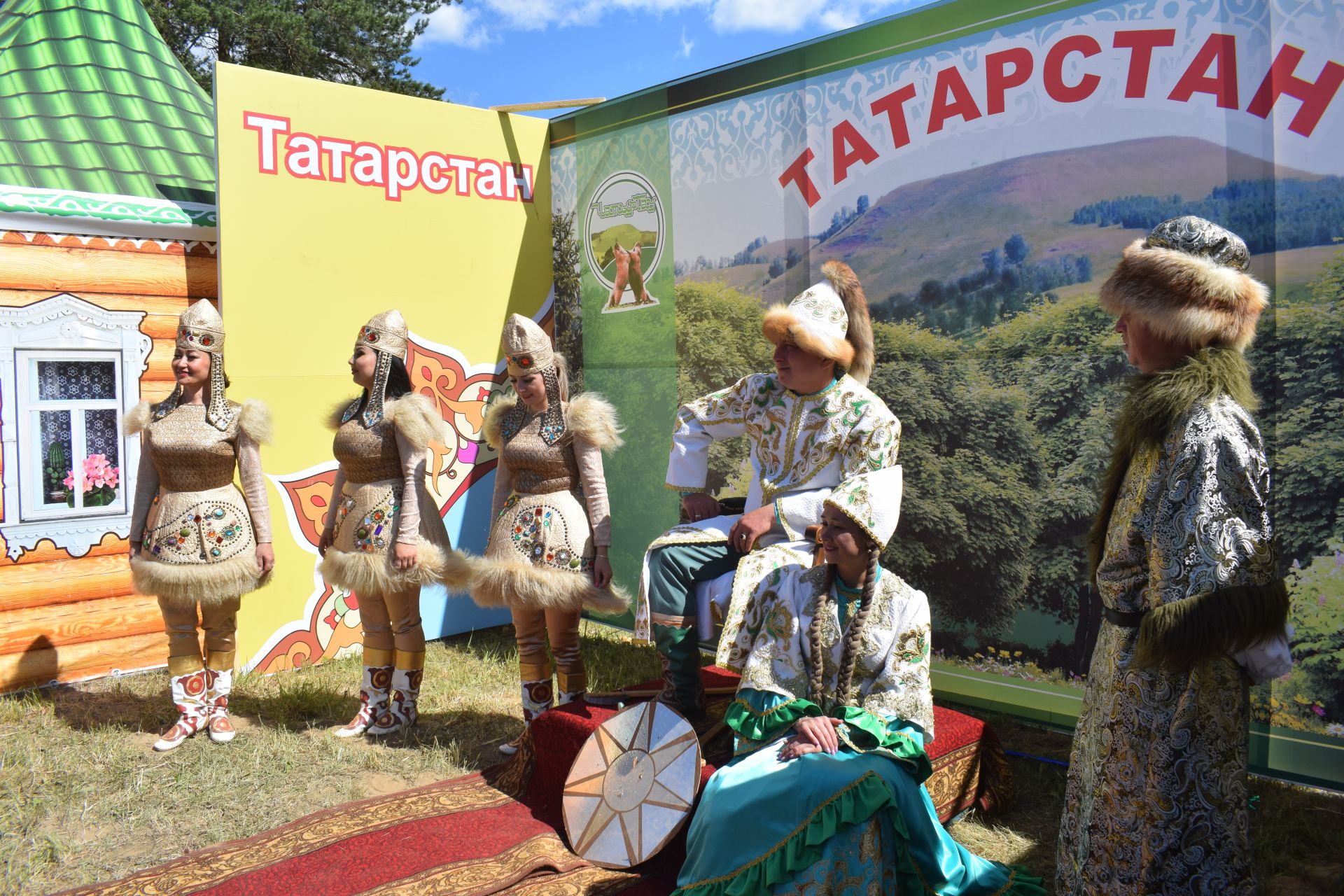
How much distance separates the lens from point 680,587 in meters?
3.77

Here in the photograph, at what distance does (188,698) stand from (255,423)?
60.4 inches

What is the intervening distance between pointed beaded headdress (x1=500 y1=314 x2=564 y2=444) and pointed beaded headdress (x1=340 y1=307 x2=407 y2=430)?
71 cm

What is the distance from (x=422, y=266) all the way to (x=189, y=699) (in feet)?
10.9

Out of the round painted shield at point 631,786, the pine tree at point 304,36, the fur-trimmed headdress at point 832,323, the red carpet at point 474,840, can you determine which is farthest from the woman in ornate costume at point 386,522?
the pine tree at point 304,36

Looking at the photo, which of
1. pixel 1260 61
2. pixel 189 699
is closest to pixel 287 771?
pixel 189 699

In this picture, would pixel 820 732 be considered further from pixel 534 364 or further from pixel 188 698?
pixel 188 698

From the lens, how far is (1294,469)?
4094 millimetres

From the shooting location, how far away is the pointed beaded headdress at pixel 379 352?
16.4ft

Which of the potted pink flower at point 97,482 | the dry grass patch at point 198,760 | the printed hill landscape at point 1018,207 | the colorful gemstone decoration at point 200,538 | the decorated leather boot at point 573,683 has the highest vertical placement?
the printed hill landscape at point 1018,207

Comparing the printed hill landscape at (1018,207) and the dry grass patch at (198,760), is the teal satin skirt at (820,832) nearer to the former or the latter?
the dry grass patch at (198,760)

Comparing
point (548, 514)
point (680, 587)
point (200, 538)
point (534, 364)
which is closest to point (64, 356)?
point (200, 538)

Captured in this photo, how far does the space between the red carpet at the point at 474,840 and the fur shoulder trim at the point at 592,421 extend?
1248mm

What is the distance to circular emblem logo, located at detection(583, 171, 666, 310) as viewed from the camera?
6.81 m

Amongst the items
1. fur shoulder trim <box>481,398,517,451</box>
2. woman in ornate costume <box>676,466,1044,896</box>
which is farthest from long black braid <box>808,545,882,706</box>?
fur shoulder trim <box>481,398,517,451</box>
